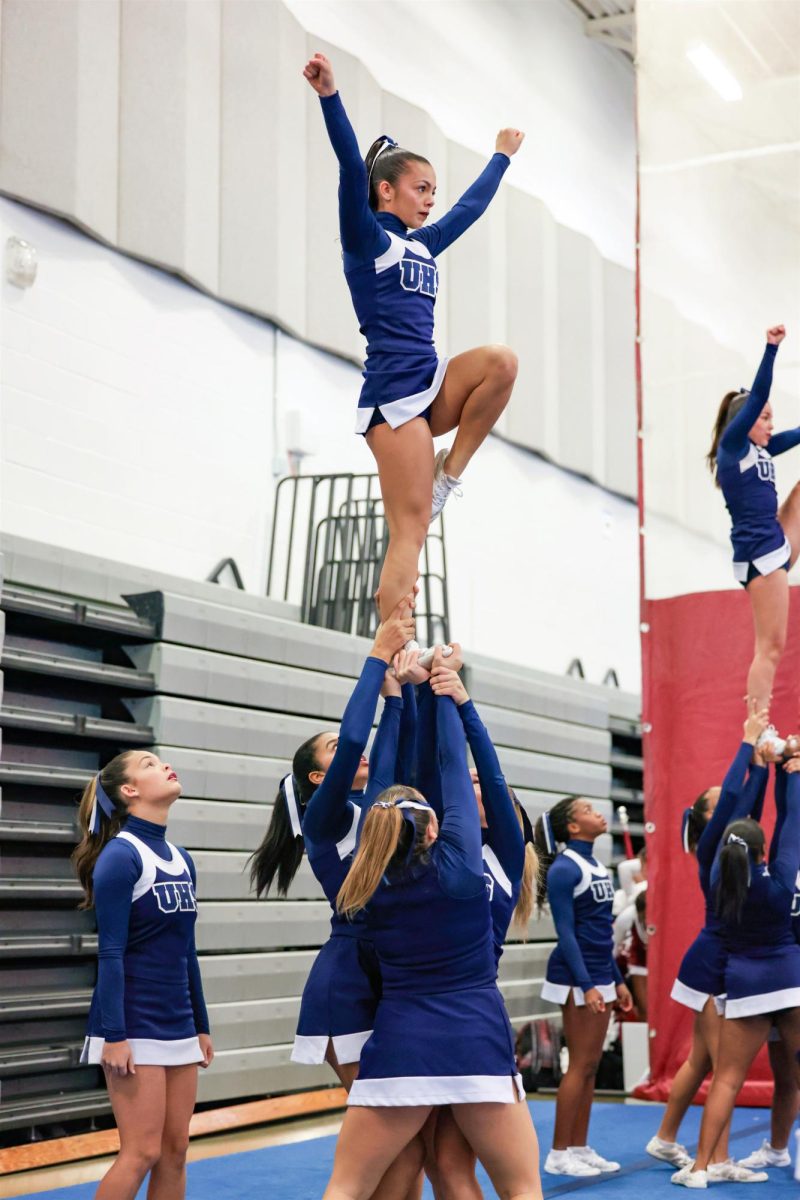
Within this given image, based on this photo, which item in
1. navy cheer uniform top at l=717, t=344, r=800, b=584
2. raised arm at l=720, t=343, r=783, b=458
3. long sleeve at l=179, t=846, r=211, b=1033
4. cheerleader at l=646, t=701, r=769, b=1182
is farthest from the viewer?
cheerleader at l=646, t=701, r=769, b=1182

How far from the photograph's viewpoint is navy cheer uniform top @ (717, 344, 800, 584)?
4.95 meters

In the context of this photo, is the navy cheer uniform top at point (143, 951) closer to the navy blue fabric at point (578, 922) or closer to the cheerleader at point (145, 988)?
the cheerleader at point (145, 988)

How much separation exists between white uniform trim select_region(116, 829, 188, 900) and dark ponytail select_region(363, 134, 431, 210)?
1.77 metres

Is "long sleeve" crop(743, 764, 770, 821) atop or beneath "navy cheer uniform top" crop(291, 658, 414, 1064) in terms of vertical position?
atop

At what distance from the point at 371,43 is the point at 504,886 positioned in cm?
761

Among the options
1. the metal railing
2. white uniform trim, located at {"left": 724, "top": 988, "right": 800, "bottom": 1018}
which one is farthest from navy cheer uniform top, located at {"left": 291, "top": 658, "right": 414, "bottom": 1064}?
the metal railing

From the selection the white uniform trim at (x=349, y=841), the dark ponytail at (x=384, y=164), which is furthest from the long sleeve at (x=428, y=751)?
the dark ponytail at (x=384, y=164)

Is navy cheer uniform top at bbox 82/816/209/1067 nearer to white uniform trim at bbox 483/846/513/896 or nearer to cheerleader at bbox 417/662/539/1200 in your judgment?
cheerleader at bbox 417/662/539/1200

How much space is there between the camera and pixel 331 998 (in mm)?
3594

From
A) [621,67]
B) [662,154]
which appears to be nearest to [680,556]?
[662,154]

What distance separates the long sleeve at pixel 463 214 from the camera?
331 centimetres

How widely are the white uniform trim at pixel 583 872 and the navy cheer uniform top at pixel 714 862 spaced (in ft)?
1.53

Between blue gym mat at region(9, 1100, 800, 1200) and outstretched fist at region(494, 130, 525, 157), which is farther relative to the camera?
blue gym mat at region(9, 1100, 800, 1200)

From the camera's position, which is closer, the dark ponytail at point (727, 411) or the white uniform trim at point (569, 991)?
the dark ponytail at point (727, 411)
